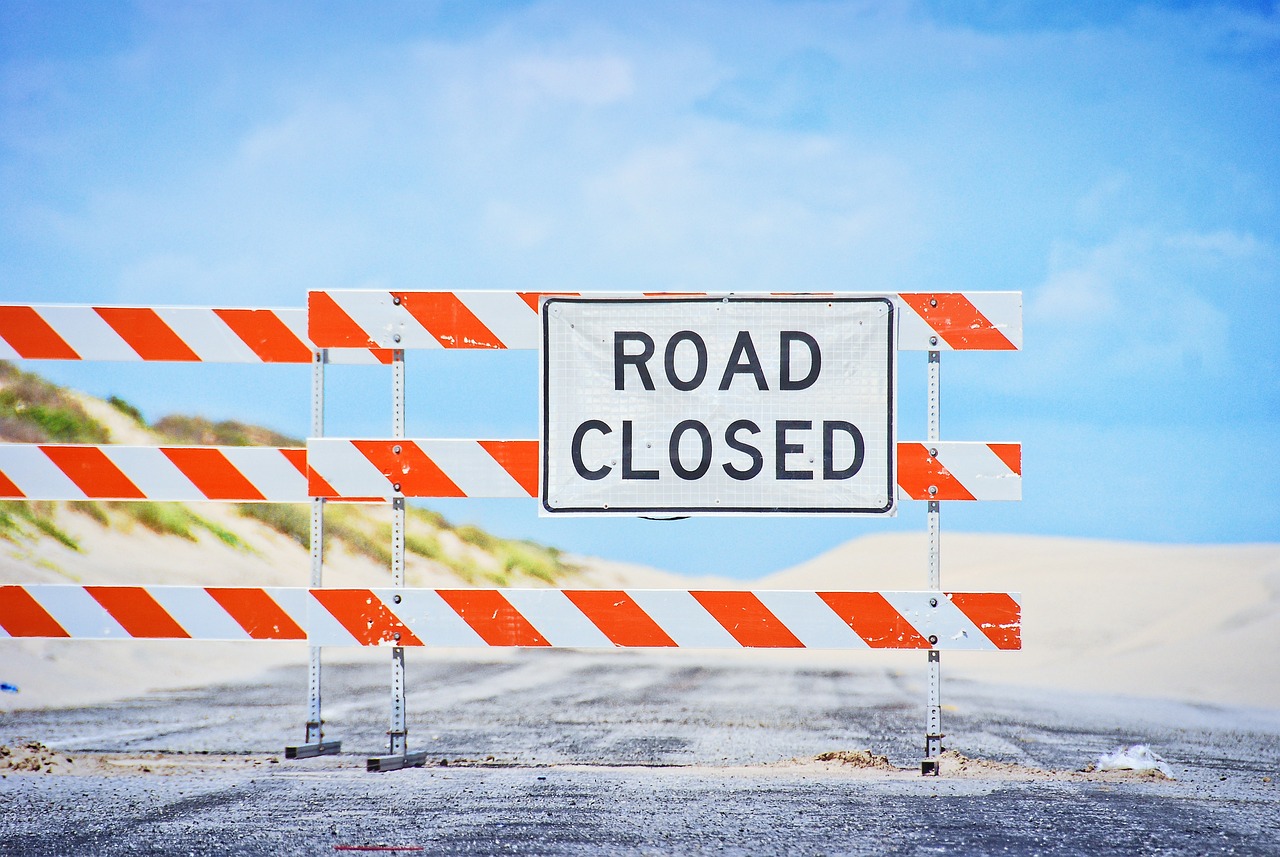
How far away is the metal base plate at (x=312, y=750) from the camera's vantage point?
6086 mm

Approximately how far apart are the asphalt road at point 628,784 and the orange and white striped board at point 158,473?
1.46m

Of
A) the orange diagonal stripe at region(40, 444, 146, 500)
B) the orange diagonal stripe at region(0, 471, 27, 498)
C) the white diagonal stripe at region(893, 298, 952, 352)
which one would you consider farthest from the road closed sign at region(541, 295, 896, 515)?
the orange diagonal stripe at region(0, 471, 27, 498)

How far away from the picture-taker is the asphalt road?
416cm

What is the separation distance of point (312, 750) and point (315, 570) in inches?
40.1

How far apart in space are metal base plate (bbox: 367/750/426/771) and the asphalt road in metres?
0.08

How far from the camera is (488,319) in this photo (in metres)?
5.96

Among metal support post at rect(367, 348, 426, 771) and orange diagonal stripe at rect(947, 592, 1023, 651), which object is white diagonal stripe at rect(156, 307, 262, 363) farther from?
orange diagonal stripe at rect(947, 592, 1023, 651)

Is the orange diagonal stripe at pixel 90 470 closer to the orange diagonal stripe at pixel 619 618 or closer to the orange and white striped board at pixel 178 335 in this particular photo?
the orange and white striped board at pixel 178 335

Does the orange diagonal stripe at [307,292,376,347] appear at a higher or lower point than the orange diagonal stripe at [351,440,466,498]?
higher

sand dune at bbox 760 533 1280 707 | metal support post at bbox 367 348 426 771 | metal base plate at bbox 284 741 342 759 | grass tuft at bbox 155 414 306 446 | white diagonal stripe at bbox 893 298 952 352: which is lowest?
sand dune at bbox 760 533 1280 707

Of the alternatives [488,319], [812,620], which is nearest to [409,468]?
[488,319]

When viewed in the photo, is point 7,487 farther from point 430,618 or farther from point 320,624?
point 430,618

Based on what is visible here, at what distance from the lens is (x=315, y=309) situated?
606 cm

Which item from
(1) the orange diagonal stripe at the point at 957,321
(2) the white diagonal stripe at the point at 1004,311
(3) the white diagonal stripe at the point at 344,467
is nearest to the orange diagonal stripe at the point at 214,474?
(3) the white diagonal stripe at the point at 344,467
